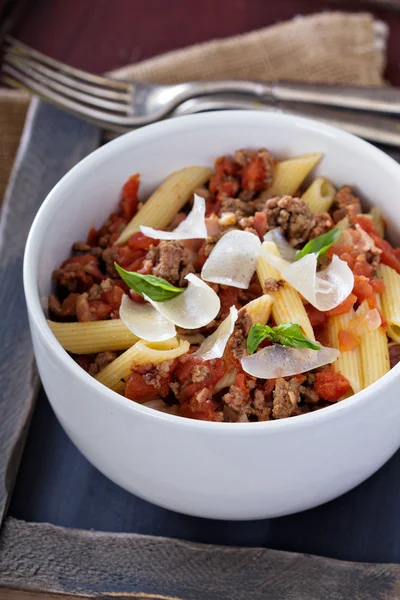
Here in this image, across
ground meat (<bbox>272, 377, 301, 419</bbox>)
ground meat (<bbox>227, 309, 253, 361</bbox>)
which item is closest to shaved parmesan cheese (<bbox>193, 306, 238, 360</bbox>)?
ground meat (<bbox>227, 309, 253, 361</bbox>)

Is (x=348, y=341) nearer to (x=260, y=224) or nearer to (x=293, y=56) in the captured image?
(x=260, y=224)

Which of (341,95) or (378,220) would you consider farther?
(341,95)

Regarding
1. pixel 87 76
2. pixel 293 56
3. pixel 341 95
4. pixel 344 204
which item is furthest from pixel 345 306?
pixel 293 56

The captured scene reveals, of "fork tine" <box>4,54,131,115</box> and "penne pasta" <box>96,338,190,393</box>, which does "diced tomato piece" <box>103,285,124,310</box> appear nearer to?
"penne pasta" <box>96,338,190,393</box>

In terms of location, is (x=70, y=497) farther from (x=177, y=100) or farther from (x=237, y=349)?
(x=177, y=100)

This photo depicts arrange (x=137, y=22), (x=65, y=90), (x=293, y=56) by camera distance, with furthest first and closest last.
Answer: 1. (x=137, y=22)
2. (x=293, y=56)
3. (x=65, y=90)

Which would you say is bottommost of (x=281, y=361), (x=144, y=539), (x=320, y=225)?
(x=144, y=539)
